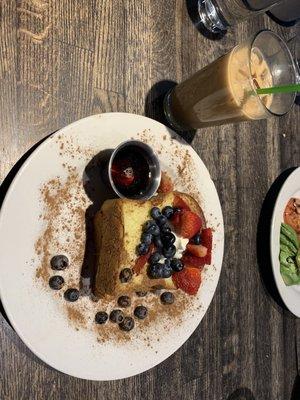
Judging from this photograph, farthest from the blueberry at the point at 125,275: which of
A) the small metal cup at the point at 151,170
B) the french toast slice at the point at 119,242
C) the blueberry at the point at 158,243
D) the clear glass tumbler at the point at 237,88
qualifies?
the clear glass tumbler at the point at 237,88

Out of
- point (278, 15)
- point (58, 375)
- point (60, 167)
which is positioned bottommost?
point (58, 375)

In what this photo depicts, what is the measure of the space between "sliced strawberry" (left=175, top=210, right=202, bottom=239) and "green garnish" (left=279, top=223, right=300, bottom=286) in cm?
61

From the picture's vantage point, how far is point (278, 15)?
6.23 feet

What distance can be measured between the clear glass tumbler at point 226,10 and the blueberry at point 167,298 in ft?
2.99

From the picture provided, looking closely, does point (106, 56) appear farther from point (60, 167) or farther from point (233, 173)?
point (233, 173)

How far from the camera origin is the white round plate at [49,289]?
3.99 feet

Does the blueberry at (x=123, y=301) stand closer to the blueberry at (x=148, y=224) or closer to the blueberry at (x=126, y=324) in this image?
the blueberry at (x=126, y=324)

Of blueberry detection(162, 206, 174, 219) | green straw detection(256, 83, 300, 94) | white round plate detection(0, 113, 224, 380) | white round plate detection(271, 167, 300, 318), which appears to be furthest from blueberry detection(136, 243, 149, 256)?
white round plate detection(271, 167, 300, 318)

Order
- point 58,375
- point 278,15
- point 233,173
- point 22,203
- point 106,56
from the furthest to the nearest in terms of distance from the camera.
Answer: point 278,15 → point 233,173 → point 106,56 → point 58,375 → point 22,203

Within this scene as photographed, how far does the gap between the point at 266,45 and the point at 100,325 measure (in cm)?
96

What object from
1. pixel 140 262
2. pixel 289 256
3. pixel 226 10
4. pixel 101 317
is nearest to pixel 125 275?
pixel 140 262

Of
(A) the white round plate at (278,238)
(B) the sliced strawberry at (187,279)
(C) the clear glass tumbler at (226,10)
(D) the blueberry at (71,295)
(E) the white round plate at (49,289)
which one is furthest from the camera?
(A) the white round plate at (278,238)

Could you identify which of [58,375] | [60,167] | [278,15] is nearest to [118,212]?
[60,167]

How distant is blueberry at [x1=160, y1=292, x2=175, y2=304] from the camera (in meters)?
1.49
